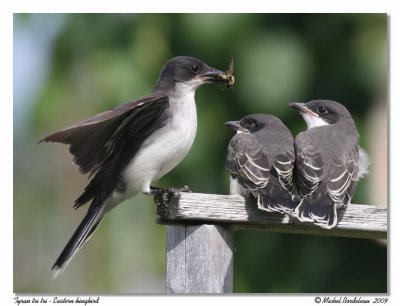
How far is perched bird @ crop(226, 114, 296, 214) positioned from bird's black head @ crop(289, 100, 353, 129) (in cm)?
38

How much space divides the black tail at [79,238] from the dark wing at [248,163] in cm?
91

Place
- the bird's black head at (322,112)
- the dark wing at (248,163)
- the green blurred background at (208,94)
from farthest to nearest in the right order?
the green blurred background at (208,94), the bird's black head at (322,112), the dark wing at (248,163)

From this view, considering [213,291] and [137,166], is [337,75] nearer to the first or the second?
[137,166]

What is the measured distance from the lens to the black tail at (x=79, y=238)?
5.41 meters

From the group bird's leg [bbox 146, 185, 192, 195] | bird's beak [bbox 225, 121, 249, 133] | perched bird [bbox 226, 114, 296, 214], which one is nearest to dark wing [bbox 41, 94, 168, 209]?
bird's leg [bbox 146, 185, 192, 195]

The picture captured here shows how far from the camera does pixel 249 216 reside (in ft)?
15.6

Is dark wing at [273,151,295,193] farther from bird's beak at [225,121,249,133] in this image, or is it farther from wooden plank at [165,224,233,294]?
bird's beak at [225,121,249,133]

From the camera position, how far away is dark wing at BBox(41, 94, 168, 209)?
494 centimetres

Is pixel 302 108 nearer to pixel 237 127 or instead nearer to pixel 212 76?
pixel 237 127

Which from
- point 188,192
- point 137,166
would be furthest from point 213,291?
point 137,166

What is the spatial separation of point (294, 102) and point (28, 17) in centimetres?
155

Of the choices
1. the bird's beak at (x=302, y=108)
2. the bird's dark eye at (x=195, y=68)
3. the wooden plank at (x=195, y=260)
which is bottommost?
the wooden plank at (x=195, y=260)

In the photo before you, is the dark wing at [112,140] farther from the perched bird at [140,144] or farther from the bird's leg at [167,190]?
the bird's leg at [167,190]

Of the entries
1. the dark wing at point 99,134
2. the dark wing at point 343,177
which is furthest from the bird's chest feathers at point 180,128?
the dark wing at point 343,177
